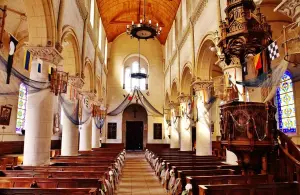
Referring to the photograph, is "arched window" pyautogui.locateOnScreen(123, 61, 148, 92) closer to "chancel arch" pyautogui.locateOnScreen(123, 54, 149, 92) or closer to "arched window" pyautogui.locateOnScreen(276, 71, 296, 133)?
"chancel arch" pyautogui.locateOnScreen(123, 54, 149, 92)

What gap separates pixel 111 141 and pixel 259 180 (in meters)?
19.1

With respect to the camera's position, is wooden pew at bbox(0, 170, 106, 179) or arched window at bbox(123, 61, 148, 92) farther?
arched window at bbox(123, 61, 148, 92)

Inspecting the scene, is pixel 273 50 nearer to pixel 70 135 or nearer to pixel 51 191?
pixel 51 191

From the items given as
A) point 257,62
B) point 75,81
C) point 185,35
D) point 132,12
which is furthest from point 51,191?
point 132,12

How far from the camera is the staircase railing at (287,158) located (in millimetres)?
6520

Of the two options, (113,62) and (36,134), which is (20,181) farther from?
(113,62)

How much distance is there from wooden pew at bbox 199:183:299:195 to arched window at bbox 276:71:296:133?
34.2ft

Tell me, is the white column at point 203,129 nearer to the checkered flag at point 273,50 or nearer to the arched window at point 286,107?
the checkered flag at point 273,50

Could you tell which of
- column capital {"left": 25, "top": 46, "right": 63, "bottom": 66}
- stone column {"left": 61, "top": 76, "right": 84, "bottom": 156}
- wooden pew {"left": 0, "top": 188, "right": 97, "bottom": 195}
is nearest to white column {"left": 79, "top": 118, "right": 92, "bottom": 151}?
stone column {"left": 61, "top": 76, "right": 84, "bottom": 156}

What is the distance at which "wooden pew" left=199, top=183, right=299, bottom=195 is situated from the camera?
4062 millimetres

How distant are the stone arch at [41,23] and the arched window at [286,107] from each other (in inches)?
455

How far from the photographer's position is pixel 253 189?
422cm

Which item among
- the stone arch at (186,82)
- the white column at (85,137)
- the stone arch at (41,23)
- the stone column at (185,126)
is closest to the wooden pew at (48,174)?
the stone arch at (41,23)

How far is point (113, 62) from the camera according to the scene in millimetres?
24422
